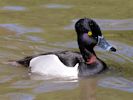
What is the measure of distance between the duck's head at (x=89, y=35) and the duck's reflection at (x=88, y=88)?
0.55 meters

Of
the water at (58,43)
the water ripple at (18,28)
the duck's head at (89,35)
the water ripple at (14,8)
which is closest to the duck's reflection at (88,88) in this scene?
the water at (58,43)

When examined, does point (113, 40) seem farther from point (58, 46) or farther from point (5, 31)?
point (5, 31)

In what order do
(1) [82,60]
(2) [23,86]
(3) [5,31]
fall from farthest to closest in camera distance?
(3) [5,31], (1) [82,60], (2) [23,86]

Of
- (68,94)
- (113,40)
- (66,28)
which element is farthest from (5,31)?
(68,94)

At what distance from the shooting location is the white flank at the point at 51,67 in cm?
941

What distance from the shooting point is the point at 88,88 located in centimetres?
920

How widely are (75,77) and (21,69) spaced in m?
1.04

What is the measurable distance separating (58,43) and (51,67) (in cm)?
140

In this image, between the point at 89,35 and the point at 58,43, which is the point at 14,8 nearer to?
the point at 58,43

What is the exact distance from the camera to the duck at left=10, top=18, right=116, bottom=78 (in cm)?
941

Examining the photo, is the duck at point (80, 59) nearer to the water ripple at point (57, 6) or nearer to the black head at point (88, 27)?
the black head at point (88, 27)

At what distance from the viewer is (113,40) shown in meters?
11.1

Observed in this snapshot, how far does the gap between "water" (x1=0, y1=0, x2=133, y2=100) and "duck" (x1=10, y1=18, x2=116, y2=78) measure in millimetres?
133

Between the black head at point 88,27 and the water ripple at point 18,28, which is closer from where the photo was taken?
the black head at point 88,27
